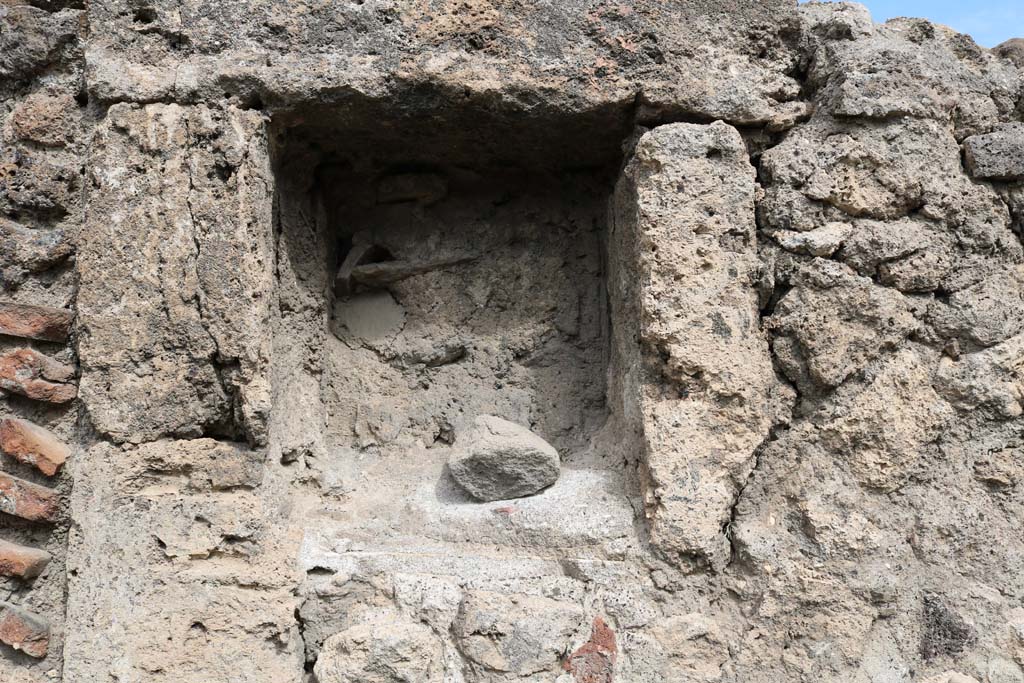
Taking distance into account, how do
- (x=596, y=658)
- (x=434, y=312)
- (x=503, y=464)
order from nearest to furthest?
(x=596, y=658) < (x=503, y=464) < (x=434, y=312)

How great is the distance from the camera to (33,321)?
172 centimetres

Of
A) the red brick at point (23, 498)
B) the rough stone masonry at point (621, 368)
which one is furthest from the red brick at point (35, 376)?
the red brick at point (23, 498)

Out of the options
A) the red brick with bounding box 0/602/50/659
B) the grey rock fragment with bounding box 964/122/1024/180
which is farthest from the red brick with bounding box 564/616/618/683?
the grey rock fragment with bounding box 964/122/1024/180

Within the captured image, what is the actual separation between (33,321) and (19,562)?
51 cm

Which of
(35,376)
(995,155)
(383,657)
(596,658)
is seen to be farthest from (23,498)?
(995,155)

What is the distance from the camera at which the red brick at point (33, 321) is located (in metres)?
1.72

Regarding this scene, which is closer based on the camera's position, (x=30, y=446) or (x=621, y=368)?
(x=30, y=446)

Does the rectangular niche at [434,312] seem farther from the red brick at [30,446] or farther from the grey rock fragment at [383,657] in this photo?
the red brick at [30,446]

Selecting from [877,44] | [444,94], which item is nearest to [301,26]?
[444,94]

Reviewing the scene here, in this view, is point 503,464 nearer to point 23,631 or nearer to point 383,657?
point 383,657

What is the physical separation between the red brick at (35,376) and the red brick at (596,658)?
1.20 meters

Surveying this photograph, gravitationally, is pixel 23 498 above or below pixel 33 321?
below

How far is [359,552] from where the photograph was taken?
175cm

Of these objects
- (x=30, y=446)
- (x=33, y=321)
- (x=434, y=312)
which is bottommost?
(x=30, y=446)
